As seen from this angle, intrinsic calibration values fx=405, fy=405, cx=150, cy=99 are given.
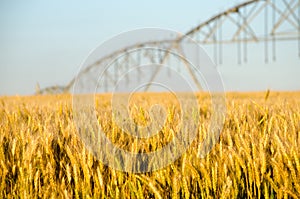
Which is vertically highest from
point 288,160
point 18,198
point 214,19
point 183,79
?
point 214,19

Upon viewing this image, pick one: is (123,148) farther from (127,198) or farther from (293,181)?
(293,181)

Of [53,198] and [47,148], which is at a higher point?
[47,148]

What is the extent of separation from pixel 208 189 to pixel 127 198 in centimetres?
37

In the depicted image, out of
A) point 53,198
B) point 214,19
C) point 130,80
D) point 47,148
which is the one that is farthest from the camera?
point 214,19

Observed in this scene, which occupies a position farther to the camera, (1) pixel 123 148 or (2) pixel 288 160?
(1) pixel 123 148

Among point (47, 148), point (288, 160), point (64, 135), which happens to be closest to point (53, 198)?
point (47, 148)

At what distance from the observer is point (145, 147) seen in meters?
2.33

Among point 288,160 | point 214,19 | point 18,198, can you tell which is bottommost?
point 18,198

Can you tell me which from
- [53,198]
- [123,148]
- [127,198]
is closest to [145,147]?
[123,148]

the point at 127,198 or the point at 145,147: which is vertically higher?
the point at 145,147

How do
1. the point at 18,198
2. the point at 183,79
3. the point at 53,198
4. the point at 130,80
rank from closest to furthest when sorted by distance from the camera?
the point at 53,198
the point at 18,198
the point at 183,79
the point at 130,80

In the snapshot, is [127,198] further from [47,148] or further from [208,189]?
[47,148]

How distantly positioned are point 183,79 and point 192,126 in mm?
392

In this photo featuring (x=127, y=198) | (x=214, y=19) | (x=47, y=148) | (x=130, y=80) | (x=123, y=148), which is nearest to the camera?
(x=127, y=198)
